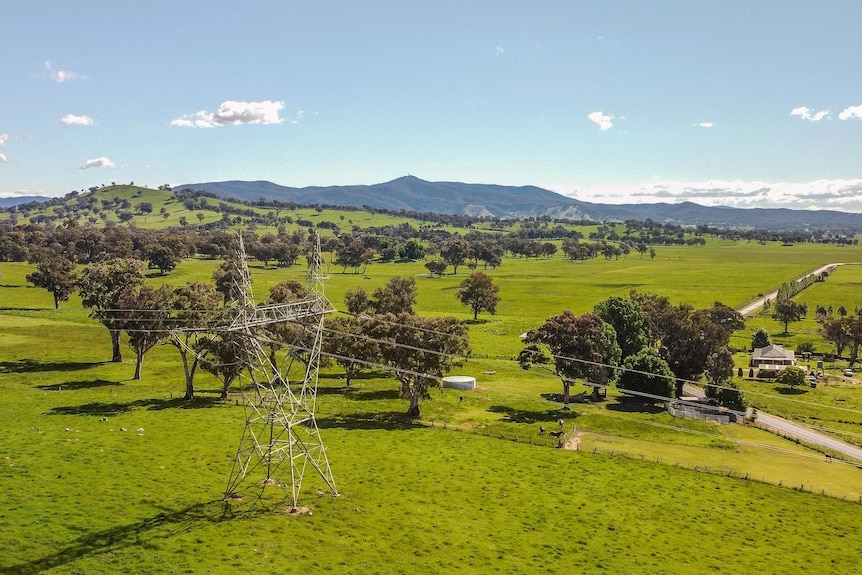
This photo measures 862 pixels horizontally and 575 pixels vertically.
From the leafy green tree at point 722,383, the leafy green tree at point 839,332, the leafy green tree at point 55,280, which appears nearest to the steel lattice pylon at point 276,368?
the leafy green tree at point 722,383

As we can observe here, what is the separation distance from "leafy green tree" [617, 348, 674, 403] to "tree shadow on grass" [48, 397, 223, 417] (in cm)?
4963

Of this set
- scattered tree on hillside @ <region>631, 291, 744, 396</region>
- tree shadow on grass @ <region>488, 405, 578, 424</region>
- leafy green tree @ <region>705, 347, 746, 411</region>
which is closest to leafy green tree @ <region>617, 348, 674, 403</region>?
leafy green tree @ <region>705, 347, 746, 411</region>

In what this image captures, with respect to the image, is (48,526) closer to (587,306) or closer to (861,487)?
(861,487)

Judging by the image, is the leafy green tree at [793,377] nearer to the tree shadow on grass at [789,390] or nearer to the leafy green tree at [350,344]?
the tree shadow on grass at [789,390]

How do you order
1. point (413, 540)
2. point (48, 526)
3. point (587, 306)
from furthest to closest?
1. point (587, 306)
2. point (413, 540)
3. point (48, 526)

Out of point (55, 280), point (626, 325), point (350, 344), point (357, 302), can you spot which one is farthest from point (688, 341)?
point (55, 280)

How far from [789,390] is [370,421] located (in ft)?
Answer: 202

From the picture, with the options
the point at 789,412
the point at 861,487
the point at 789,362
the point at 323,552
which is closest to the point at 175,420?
the point at 323,552

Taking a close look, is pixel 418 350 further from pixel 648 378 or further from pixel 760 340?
pixel 760 340

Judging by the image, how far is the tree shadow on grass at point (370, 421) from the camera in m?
58.7

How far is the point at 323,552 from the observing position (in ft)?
110

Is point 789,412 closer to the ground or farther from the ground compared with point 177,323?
closer to the ground

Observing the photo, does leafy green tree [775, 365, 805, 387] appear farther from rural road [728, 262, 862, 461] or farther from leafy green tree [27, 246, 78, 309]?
leafy green tree [27, 246, 78, 309]

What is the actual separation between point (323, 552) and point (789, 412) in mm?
64578
